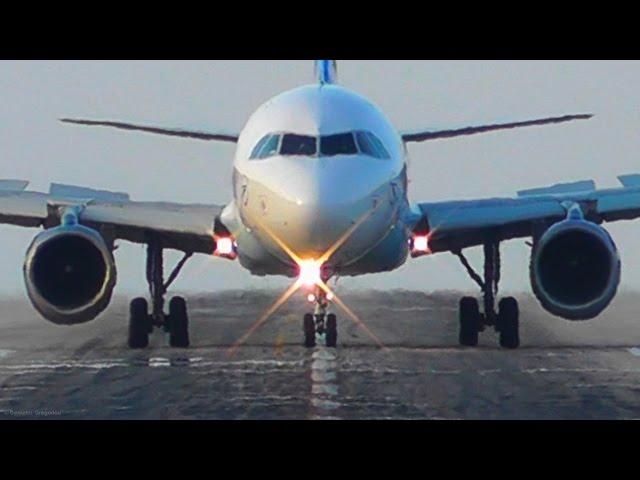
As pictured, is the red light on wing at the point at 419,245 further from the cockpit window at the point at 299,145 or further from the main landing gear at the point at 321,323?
the cockpit window at the point at 299,145

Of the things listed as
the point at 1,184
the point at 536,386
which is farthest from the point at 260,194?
the point at 1,184

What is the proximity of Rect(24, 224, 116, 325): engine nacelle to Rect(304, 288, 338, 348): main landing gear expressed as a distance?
3.09 m

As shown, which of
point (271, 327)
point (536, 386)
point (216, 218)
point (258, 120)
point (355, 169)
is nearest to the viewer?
point (536, 386)

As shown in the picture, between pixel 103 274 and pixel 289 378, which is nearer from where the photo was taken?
pixel 289 378

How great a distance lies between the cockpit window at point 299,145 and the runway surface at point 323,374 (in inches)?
114

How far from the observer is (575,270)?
22547 millimetres

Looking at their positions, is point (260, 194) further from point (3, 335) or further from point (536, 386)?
point (3, 335)

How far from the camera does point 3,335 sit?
2881 cm

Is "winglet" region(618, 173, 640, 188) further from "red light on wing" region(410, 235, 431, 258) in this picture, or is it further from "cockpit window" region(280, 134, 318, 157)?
"cockpit window" region(280, 134, 318, 157)

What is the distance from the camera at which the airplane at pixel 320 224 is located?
2000 centimetres

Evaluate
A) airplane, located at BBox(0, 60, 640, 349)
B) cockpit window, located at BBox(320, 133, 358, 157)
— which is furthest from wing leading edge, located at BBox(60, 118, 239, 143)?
cockpit window, located at BBox(320, 133, 358, 157)

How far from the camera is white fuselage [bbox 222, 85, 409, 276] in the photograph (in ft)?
63.5

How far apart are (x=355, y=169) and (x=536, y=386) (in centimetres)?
396

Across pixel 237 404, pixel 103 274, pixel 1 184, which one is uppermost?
pixel 1 184
